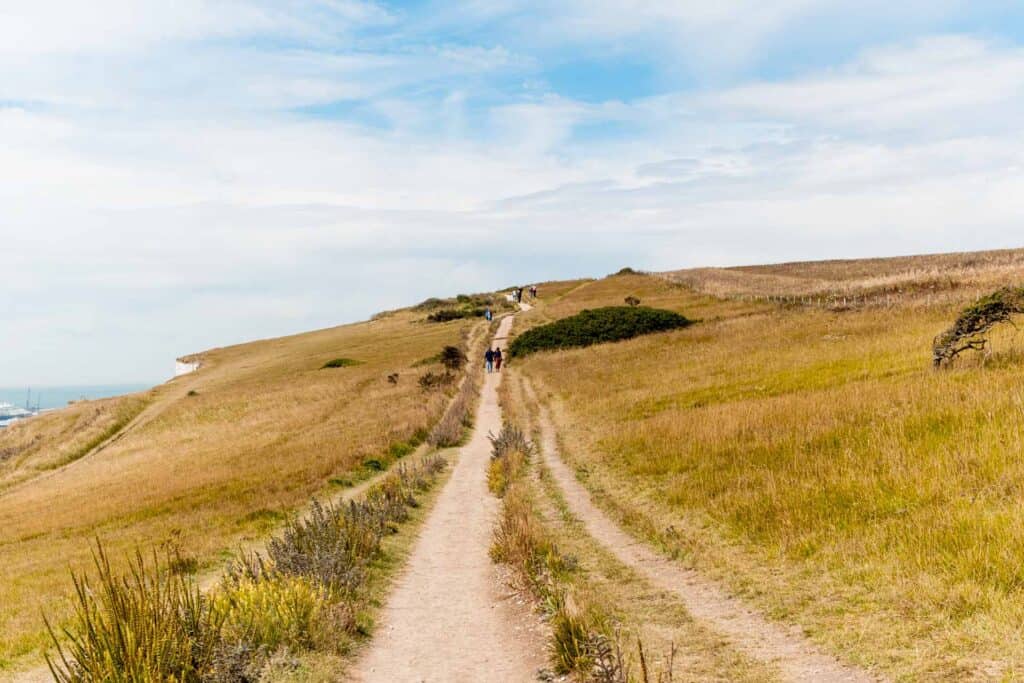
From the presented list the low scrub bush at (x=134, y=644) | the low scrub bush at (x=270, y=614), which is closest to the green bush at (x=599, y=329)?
the low scrub bush at (x=270, y=614)

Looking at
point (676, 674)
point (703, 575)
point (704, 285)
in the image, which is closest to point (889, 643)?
point (676, 674)

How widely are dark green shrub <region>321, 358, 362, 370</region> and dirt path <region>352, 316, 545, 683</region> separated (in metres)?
48.9

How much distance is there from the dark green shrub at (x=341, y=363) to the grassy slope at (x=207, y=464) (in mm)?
1098

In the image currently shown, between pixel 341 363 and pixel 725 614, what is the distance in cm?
5961

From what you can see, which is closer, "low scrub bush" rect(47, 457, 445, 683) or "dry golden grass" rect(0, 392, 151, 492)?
"low scrub bush" rect(47, 457, 445, 683)

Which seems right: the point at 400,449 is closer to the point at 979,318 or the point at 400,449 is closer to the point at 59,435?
the point at 979,318

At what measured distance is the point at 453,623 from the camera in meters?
10.8

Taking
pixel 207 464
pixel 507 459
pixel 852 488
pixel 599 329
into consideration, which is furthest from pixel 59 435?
pixel 852 488

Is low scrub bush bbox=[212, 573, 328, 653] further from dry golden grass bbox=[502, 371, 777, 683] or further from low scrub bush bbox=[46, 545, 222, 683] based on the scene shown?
dry golden grass bbox=[502, 371, 777, 683]

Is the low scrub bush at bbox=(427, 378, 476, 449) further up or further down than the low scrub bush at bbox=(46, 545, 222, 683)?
further down

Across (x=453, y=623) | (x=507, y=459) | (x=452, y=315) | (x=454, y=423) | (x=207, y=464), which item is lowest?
(x=207, y=464)

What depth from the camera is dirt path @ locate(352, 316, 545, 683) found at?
888cm

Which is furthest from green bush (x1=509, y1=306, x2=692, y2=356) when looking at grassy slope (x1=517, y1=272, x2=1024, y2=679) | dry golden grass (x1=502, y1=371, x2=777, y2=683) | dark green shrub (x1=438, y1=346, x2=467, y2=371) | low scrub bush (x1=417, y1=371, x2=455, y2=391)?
dry golden grass (x1=502, y1=371, x2=777, y2=683)

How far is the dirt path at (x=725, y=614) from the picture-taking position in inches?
308
